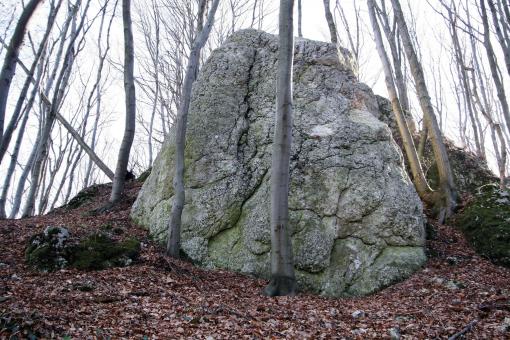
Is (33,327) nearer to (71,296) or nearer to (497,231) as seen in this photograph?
(71,296)

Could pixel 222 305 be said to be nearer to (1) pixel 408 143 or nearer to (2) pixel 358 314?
(2) pixel 358 314

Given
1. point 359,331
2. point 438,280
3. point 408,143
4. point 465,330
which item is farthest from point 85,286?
point 408,143

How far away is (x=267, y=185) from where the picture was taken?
7.73m

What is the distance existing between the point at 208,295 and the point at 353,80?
651 cm

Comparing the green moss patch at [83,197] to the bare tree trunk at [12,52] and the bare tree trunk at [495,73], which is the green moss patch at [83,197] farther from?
the bare tree trunk at [495,73]

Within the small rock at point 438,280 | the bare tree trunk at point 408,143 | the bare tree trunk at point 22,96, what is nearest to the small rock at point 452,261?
the small rock at point 438,280

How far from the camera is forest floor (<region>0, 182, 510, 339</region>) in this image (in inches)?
151

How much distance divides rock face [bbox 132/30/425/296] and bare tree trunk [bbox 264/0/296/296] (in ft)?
3.90

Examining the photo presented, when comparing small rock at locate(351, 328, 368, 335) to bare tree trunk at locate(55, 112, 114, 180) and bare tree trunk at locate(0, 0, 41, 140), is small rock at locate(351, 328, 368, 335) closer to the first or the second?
bare tree trunk at locate(0, 0, 41, 140)

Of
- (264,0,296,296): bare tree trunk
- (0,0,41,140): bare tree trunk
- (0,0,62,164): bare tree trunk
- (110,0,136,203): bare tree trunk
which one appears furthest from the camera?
(110,0,136,203): bare tree trunk

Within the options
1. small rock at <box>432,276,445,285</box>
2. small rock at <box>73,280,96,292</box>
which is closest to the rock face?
small rock at <box>432,276,445,285</box>

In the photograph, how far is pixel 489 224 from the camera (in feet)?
24.3

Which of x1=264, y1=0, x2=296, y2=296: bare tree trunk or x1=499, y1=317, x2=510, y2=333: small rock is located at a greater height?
x1=264, y1=0, x2=296, y2=296: bare tree trunk

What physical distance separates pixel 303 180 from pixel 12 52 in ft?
17.7
